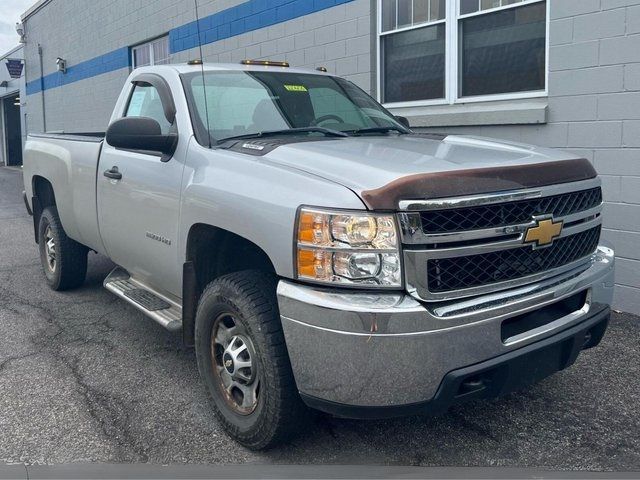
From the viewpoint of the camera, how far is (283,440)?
3174 mm

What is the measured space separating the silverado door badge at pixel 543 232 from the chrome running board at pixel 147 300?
201cm

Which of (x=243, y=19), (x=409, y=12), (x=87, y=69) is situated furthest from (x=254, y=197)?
(x=87, y=69)

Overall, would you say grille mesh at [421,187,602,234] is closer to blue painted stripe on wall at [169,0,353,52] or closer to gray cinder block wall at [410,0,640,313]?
gray cinder block wall at [410,0,640,313]

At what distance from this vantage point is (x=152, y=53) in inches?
559

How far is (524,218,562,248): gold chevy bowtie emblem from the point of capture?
2977mm

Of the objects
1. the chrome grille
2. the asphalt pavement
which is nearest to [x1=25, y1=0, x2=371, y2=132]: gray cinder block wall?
the asphalt pavement

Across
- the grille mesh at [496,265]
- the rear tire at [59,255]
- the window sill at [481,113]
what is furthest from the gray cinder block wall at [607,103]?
the rear tire at [59,255]

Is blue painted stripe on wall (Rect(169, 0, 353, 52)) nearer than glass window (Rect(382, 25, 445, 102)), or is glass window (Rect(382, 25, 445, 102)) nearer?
glass window (Rect(382, 25, 445, 102))

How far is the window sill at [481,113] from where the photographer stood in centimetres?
604

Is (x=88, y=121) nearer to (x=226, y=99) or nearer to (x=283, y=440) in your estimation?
(x=226, y=99)

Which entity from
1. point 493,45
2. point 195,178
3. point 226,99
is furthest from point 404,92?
point 195,178

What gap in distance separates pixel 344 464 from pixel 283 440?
311 millimetres

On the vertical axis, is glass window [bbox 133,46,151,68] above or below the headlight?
above

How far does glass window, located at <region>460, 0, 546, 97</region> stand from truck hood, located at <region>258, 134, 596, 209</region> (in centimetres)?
287
